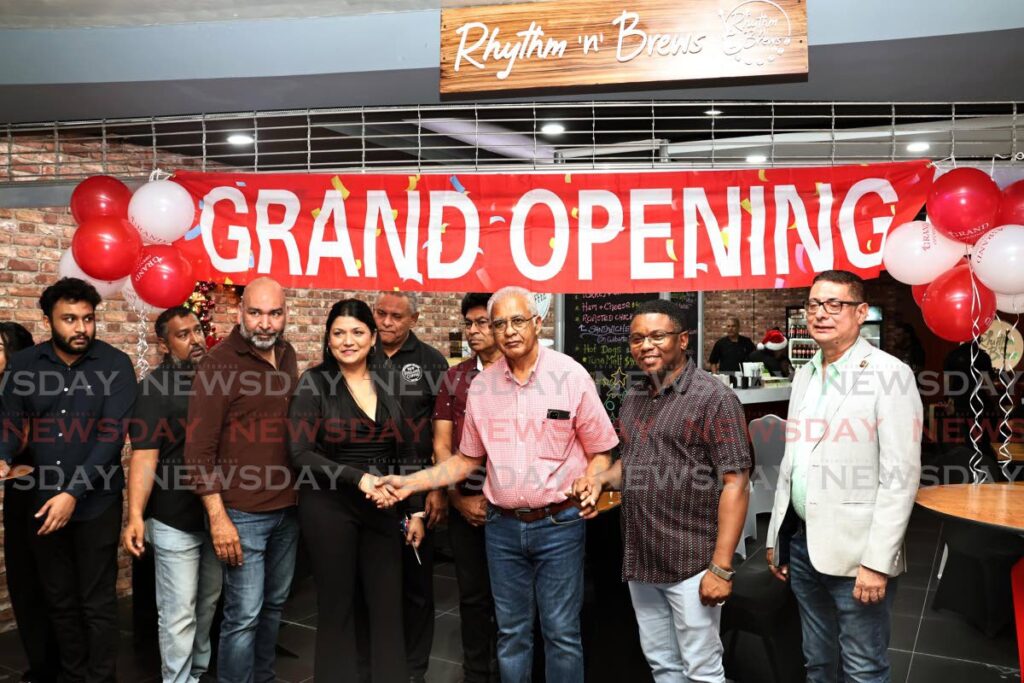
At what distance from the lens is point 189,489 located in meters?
2.85

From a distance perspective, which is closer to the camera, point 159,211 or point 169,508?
point 169,508

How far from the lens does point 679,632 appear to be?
2.45 m

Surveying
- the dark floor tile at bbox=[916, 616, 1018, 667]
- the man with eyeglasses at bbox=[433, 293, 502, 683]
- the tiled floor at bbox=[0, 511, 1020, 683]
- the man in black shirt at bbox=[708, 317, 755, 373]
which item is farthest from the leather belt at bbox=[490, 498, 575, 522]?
the man in black shirt at bbox=[708, 317, 755, 373]

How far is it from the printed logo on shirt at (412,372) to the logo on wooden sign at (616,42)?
4.00ft

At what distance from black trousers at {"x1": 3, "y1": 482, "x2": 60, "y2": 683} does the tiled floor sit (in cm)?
29

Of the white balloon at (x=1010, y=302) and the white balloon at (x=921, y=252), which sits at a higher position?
the white balloon at (x=921, y=252)

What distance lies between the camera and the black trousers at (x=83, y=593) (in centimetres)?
298

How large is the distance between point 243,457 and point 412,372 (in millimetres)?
859

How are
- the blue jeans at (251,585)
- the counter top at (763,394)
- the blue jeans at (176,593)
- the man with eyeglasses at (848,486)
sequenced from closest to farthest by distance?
the man with eyeglasses at (848,486) → the blue jeans at (251,585) → the blue jeans at (176,593) → the counter top at (763,394)

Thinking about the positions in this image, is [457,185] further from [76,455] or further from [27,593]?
[27,593]

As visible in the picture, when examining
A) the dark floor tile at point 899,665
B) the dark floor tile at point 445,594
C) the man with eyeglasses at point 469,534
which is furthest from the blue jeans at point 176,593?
the dark floor tile at point 899,665

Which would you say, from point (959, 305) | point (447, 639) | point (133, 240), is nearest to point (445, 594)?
point (447, 639)

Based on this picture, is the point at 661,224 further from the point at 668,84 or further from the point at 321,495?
the point at 321,495

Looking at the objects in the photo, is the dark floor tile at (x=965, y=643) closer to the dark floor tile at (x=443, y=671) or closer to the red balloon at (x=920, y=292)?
the red balloon at (x=920, y=292)
